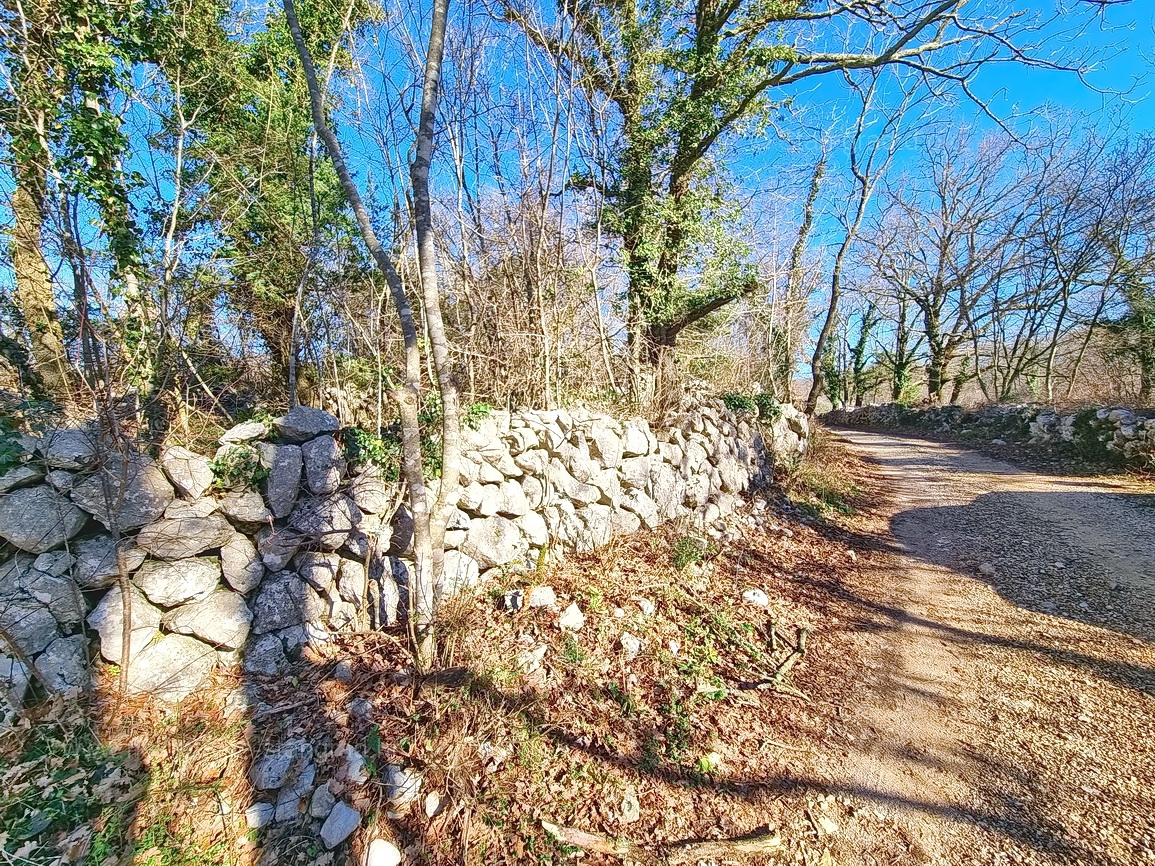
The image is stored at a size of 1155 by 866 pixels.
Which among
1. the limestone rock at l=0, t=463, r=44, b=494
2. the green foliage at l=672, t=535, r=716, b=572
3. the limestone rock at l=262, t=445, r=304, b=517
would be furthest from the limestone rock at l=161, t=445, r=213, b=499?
the green foliage at l=672, t=535, r=716, b=572

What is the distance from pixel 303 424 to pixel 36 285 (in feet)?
6.98

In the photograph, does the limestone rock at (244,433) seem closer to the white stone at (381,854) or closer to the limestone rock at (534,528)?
the limestone rock at (534,528)

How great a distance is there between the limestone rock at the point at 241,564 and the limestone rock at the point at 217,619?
83mm

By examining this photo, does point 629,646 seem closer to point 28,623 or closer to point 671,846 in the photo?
point 671,846

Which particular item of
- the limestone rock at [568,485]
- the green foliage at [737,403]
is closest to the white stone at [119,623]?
the limestone rock at [568,485]

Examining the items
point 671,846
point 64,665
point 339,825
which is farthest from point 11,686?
point 671,846

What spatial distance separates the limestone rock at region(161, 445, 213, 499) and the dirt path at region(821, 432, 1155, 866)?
14.8 ft

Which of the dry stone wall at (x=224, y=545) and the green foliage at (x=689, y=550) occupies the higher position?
the dry stone wall at (x=224, y=545)

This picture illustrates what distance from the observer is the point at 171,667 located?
2811 mm

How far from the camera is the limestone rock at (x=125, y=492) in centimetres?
265

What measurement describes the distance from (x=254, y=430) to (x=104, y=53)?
16.8 ft

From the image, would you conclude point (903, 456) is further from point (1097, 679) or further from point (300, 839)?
point (300, 839)

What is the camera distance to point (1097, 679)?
3.08 m

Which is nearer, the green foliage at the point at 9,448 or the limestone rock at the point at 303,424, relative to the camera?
the green foliage at the point at 9,448
